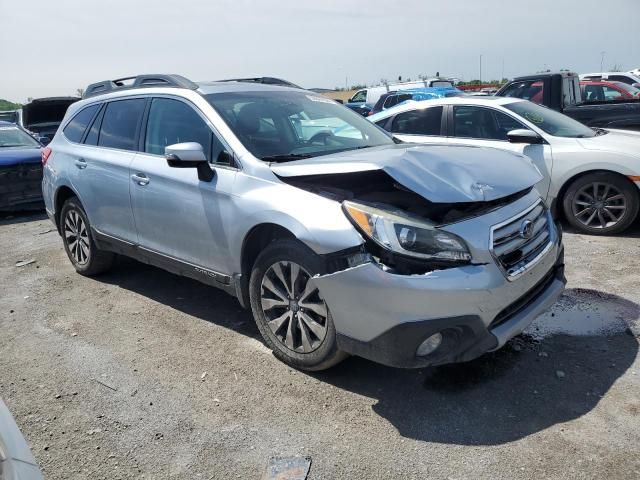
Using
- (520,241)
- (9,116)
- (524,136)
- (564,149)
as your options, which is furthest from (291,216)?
(9,116)

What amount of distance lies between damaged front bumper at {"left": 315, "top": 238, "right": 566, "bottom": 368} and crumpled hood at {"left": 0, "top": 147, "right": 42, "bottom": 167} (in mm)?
7711

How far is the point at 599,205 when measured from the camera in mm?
6199

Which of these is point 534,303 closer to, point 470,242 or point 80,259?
point 470,242

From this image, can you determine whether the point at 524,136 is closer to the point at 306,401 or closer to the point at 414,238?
the point at 414,238

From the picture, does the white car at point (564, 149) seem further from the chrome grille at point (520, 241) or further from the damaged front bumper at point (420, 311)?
the damaged front bumper at point (420, 311)

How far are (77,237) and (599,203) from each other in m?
5.68

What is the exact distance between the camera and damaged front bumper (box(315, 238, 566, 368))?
279cm

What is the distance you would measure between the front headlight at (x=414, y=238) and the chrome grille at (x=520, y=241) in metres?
0.23

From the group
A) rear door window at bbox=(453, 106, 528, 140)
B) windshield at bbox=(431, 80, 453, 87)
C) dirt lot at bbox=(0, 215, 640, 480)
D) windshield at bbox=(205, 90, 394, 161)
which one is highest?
windshield at bbox=(205, 90, 394, 161)

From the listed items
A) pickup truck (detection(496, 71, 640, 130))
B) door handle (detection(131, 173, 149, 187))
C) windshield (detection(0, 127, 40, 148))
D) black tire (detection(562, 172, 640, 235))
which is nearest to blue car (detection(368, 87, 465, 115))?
pickup truck (detection(496, 71, 640, 130))

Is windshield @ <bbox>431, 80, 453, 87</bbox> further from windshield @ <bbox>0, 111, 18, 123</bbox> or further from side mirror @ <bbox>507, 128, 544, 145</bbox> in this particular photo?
side mirror @ <bbox>507, 128, 544, 145</bbox>

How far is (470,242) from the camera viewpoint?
9.51ft

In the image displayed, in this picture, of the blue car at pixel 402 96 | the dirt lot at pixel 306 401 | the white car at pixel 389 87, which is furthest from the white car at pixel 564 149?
the white car at pixel 389 87

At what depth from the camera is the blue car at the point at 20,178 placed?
8.78 meters
